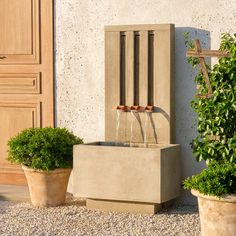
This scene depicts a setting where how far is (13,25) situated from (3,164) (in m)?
1.53

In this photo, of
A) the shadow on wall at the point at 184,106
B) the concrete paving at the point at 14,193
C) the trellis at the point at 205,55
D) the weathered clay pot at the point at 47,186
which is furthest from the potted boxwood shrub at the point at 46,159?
the trellis at the point at 205,55

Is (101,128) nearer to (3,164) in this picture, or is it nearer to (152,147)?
(152,147)

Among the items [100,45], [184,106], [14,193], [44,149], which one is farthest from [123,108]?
[14,193]

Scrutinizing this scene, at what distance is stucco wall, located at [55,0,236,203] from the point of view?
25.3ft

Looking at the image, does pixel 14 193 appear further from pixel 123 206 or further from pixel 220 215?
pixel 220 215

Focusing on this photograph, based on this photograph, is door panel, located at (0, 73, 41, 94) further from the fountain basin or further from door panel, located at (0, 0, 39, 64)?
the fountain basin

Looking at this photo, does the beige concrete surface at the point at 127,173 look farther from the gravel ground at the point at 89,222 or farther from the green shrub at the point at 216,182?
the green shrub at the point at 216,182

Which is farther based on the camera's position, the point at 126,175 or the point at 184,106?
the point at 184,106

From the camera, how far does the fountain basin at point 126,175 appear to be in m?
7.27

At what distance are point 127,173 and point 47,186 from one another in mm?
891

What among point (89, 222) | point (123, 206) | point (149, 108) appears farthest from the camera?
point (149, 108)

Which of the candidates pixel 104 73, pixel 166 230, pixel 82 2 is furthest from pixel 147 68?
pixel 166 230

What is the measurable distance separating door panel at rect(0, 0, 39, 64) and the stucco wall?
0.30m

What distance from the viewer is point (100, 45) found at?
8203mm
